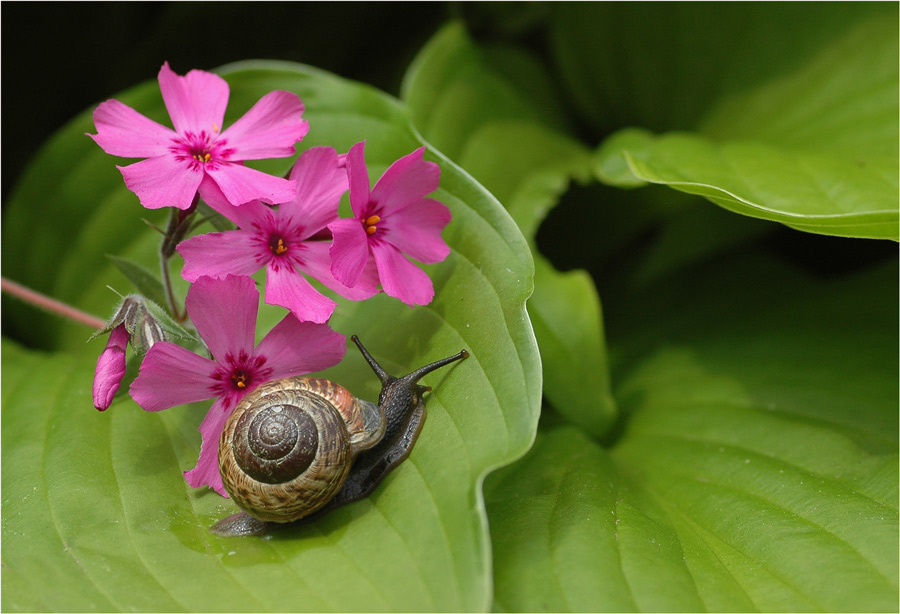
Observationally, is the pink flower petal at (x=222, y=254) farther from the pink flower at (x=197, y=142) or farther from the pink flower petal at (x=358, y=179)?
the pink flower petal at (x=358, y=179)

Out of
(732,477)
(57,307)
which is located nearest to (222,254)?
(57,307)

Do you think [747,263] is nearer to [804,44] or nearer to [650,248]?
[650,248]

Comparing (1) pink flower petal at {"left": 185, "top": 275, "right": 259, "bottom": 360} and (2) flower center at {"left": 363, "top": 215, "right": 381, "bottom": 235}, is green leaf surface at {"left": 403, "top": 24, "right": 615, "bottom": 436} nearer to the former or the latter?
(2) flower center at {"left": 363, "top": 215, "right": 381, "bottom": 235}

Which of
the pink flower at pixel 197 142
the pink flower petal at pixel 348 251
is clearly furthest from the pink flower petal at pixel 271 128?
the pink flower petal at pixel 348 251

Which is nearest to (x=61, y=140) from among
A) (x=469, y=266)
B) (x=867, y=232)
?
(x=469, y=266)

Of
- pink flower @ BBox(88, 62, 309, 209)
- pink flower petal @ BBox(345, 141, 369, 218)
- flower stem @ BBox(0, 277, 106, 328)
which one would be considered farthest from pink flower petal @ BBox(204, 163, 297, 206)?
flower stem @ BBox(0, 277, 106, 328)

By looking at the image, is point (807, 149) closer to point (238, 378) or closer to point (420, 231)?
point (420, 231)
